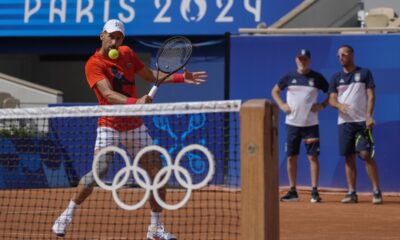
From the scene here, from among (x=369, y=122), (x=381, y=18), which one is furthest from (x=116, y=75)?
(x=381, y=18)

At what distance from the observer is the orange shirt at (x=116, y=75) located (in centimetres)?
696

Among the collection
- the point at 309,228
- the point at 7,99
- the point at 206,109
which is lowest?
the point at 309,228

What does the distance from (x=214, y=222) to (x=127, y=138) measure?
1.34 m

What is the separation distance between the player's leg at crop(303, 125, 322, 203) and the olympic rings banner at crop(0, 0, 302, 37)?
6177 mm

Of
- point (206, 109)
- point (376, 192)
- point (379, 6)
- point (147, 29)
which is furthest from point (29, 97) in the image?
point (206, 109)

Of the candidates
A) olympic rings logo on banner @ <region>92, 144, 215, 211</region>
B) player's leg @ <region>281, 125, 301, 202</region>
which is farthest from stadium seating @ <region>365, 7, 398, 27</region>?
olympic rings logo on banner @ <region>92, 144, 215, 211</region>

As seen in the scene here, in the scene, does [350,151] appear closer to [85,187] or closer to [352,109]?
[352,109]

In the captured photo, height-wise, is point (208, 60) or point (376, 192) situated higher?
point (208, 60)

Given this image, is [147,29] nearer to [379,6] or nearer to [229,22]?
[229,22]

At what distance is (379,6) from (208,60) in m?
4.11

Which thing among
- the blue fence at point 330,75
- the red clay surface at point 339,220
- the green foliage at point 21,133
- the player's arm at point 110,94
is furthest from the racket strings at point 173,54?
the green foliage at point 21,133

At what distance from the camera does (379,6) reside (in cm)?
1870

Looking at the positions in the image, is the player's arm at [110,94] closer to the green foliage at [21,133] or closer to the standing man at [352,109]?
the standing man at [352,109]

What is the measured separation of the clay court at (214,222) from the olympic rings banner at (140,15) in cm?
677
